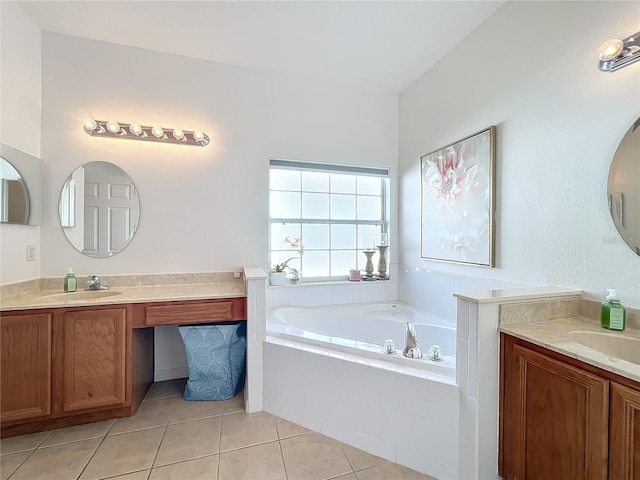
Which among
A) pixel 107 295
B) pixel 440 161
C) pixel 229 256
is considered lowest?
pixel 107 295

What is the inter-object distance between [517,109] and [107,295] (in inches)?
122

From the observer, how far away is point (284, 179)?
9.29 feet

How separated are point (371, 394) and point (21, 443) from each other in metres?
2.07

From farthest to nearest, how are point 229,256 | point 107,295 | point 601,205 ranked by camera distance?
point 229,256 → point 107,295 → point 601,205

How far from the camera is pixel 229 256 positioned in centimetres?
258

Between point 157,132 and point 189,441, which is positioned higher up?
point 157,132

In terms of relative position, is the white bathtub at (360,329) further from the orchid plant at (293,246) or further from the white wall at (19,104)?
the white wall at (19,104)

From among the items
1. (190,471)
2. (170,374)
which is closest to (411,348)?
(190,471)

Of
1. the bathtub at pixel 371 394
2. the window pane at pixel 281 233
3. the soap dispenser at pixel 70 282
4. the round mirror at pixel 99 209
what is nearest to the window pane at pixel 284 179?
the window pane at pixel 281 233

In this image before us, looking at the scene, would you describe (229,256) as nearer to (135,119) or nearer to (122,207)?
(122,207)

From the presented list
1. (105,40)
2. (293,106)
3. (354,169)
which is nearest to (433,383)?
(354,169)

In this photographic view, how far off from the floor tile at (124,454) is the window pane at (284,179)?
6.88 ft

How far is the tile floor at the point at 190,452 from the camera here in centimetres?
146

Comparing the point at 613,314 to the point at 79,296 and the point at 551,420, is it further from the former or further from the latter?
the point at 79,296
